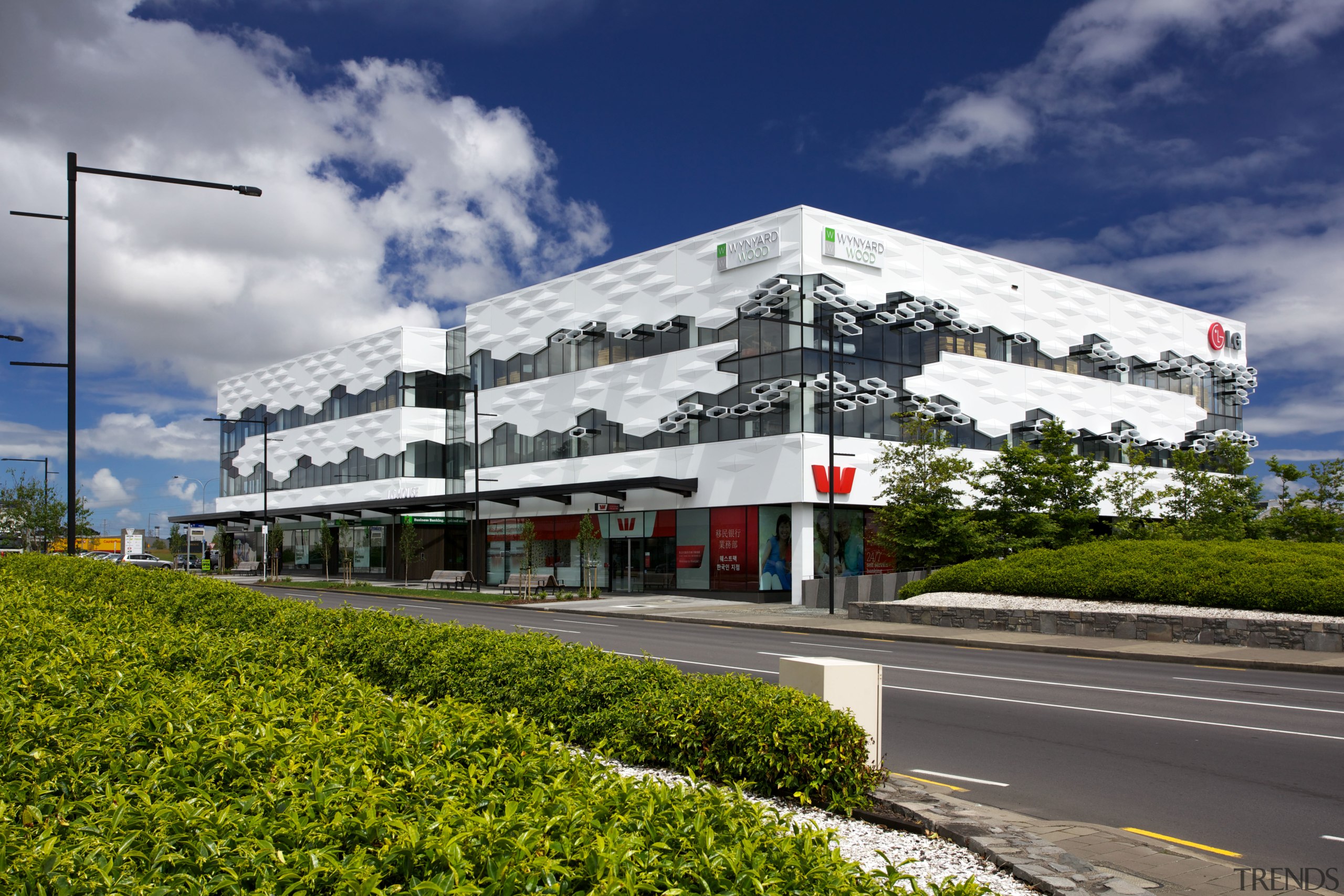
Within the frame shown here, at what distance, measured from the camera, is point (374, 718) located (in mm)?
5137

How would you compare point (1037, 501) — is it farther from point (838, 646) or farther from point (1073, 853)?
point (1073, 853)

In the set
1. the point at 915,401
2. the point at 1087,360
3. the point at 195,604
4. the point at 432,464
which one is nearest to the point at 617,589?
the point at 915,401

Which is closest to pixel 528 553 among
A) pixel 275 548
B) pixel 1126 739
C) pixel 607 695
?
pixel 275 548

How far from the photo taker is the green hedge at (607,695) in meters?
7.02

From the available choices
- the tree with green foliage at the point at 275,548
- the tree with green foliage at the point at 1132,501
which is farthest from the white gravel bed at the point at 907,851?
the tree with green foliage at the point at 275,548

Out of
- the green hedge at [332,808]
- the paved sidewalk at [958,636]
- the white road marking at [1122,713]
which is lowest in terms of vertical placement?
the paved sidewalk at [958,636]

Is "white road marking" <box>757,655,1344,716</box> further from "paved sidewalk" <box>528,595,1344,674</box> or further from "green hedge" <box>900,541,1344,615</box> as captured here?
"green hedge" <box>900,541,1344,615</box>

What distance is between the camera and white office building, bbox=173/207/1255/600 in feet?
123

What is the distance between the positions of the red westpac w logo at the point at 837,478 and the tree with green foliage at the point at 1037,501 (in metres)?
4.77

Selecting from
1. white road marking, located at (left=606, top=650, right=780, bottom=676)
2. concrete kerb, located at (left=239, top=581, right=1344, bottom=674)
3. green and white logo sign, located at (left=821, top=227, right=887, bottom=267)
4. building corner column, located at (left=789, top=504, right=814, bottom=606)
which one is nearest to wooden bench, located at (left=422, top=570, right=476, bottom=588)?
concrete kerb, located at (left=239, top=581, right=1344, bottom=674)

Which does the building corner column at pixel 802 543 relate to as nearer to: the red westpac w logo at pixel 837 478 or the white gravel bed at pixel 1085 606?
the red westpac w logo at pixel 837 478

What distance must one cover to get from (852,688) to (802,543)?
29.2 metres

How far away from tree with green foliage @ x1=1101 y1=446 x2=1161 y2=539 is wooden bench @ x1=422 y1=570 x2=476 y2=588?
94.0 ft

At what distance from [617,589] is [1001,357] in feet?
67.4
